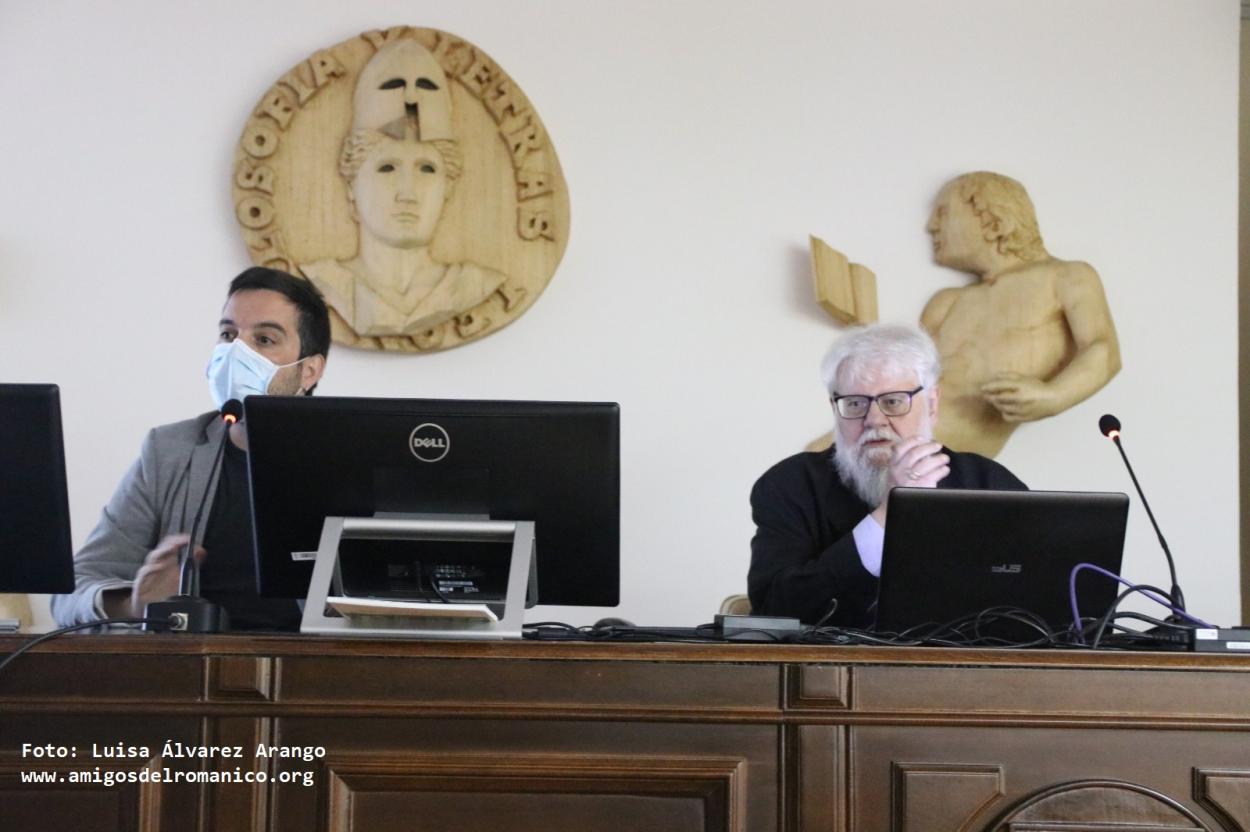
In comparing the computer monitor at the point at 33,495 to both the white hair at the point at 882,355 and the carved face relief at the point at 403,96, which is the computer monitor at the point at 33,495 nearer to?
the white hair at the point at 882,355

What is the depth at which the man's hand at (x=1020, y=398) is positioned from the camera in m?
3.52

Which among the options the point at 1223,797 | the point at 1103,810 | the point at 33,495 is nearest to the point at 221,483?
the point at 33,495

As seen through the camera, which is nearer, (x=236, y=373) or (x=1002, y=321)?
(x=236, y=373)

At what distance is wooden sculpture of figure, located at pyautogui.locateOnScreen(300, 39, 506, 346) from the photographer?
3.52 m

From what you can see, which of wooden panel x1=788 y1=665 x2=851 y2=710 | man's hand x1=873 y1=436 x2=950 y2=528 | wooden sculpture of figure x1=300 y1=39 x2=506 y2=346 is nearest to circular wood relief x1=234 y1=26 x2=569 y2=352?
wooden sculpture of figure x1=300 y1=39 x2=506 y2=346

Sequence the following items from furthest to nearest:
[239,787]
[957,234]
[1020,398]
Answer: [957,234]
[1020,398]
[239,787]

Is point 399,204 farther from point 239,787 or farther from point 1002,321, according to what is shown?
point 239,787

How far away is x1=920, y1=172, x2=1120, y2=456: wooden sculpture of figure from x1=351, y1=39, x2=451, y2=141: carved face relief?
1.32 meters

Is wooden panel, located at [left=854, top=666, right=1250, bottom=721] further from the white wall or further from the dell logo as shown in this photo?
the white wall

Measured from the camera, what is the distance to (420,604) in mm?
1785

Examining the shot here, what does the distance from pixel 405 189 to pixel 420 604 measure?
1961 mm

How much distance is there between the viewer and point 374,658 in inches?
65.9

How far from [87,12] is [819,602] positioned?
8.18 feet

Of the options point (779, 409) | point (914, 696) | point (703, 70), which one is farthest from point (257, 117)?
point (914, 696)
